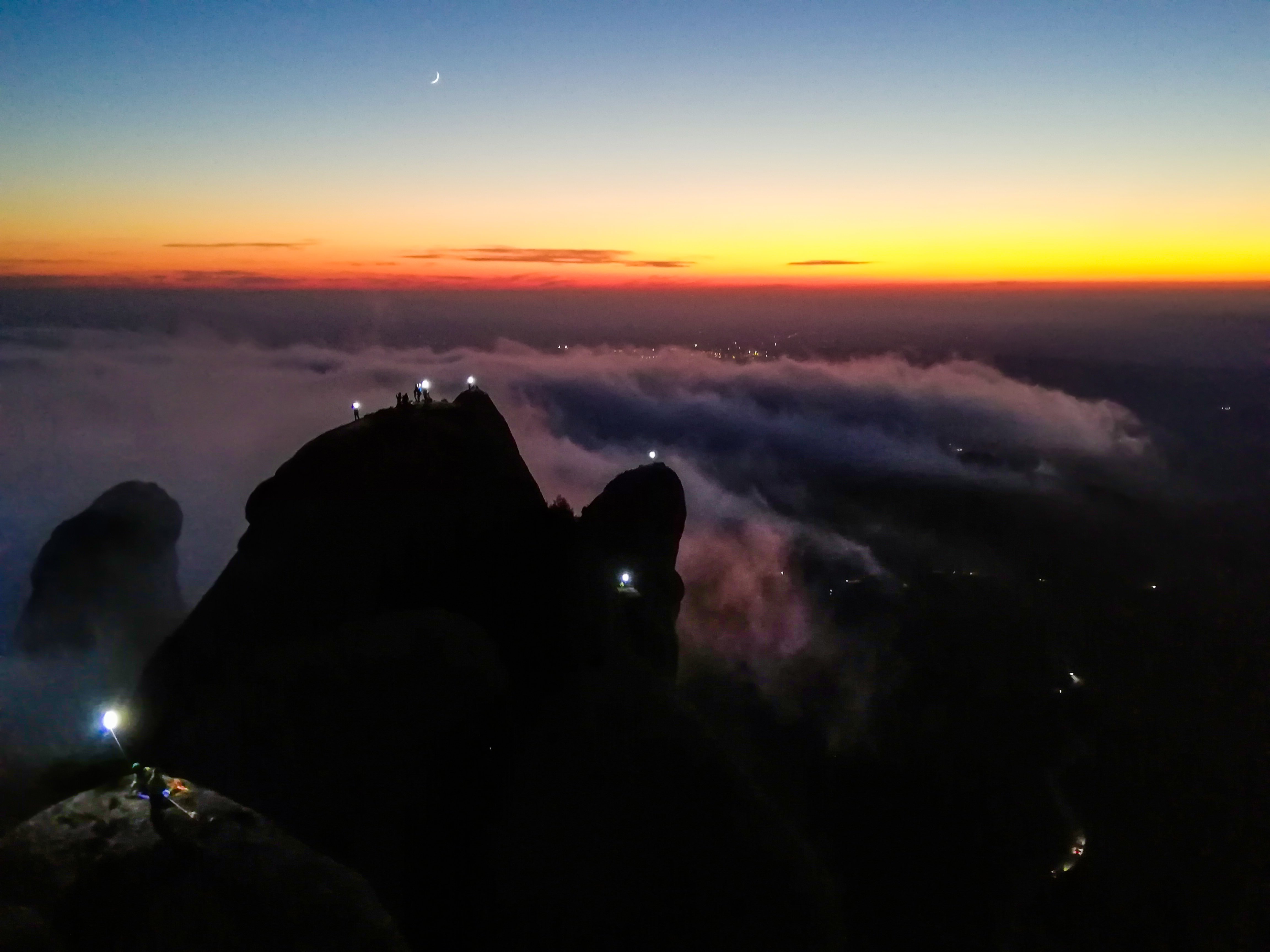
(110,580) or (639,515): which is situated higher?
(639,515)

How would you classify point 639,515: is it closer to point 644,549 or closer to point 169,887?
point 644,549

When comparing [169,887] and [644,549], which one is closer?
[169,887]

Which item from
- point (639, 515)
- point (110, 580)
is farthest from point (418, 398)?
point (110, 580)

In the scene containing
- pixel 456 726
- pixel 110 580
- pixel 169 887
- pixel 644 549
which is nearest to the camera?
pixel 169 887

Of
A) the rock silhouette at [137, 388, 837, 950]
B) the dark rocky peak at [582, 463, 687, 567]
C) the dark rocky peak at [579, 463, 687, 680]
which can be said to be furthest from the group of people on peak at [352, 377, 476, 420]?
the dark rocky peak at [579, 463, 687, 680]

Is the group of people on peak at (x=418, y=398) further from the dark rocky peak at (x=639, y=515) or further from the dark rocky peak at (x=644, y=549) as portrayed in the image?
the dark rocky peak at (x=644, y=549)

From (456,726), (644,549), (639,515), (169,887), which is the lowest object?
(456,726)

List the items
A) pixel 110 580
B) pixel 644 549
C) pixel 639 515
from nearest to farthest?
1. pixel 644 549
2. pixel 639 515
3. pixel 110 580

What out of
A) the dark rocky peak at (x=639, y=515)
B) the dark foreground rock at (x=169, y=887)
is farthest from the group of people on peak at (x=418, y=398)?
the dark foreground rock at (x=169, y=887)
